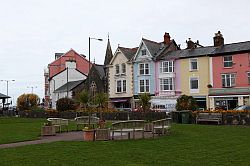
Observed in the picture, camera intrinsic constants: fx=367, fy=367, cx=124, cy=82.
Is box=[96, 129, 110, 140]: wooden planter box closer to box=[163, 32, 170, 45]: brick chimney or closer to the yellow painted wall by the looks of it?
the yellow painted wall

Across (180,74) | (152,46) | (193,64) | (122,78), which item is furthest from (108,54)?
(193,64)

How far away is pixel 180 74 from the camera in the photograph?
172 feet

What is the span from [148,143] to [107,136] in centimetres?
261

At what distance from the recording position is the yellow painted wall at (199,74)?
4962cm

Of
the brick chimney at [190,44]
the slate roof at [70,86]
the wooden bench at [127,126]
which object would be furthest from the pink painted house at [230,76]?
the slate roof at [70,86]

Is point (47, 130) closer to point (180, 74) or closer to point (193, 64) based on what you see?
point (193, 64)

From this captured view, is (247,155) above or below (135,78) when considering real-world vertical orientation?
below

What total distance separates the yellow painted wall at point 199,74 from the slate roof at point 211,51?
34.0 inches

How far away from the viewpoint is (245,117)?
89.5 feet

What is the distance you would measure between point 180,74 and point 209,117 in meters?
24.0

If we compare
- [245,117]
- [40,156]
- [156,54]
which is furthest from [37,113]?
[40,156]

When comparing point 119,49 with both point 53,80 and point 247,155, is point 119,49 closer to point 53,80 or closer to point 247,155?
point 53,80

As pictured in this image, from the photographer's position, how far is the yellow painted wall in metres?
49.6

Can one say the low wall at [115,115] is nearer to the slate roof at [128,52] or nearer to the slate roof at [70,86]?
the slate roof at [128,52]
